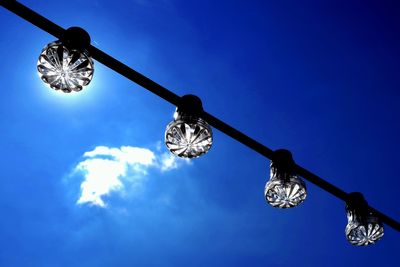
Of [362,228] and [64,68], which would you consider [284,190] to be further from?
[64,68]

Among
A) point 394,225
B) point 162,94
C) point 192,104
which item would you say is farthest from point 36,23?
point 394,225

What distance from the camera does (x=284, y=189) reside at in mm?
3547

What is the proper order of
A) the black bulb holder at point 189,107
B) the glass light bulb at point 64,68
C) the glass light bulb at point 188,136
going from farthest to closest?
the glass light bulb at point 188,136 < the black bulb holder at point 189,107 < the glass light bulb at point 64,68

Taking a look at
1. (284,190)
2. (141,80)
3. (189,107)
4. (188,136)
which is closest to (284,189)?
(284,190)

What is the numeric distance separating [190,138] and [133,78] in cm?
82

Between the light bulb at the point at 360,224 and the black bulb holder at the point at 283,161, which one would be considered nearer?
the black bulb holder at the point at 283,161

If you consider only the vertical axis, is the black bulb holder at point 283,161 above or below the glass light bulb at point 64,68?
below

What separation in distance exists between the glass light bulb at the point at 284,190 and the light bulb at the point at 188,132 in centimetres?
83

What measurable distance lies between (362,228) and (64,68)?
11.1 ft

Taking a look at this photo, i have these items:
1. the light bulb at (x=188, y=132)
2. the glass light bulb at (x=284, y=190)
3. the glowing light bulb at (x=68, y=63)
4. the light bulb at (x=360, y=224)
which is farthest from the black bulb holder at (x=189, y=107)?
the light bulb at (x=360, y=224)

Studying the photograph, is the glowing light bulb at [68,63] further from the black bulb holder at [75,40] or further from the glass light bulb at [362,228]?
the glass light bulb at [362,228]

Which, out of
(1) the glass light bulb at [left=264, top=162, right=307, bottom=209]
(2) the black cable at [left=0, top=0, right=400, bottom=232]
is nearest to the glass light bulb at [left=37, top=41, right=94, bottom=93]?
(2) the black cable at [left=0, top=0, right=400, bottom=232]

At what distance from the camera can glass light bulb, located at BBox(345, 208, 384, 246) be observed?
366cm

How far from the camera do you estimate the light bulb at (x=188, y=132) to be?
9.32 feet
